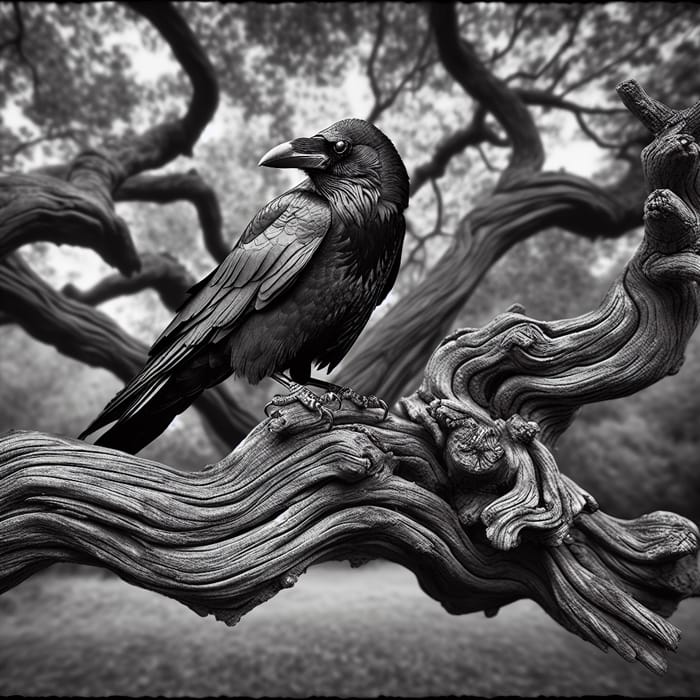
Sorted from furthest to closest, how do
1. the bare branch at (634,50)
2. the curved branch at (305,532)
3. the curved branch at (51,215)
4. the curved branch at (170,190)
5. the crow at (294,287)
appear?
the bare branch at (634,50)
the curved branch at (170,190)
the curved branch at (51,215)
the crow at (294,287)
the curved branch at (305,532)

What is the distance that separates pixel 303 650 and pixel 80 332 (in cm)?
246

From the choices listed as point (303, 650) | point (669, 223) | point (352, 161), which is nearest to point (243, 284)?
point (352, 161)

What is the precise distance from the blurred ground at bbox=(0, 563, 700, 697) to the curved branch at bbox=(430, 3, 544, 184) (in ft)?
10.6

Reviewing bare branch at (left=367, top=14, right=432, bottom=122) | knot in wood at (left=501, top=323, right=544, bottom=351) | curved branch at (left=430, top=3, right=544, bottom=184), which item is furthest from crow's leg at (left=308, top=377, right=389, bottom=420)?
bare branch at (left=367, top=14, right=432, bottom=122)

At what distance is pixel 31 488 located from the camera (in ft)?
4.81

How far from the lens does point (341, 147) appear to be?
5.50ft

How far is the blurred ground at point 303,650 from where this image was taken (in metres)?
3.27

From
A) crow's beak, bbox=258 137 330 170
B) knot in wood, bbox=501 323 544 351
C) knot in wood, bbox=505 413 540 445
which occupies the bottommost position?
knot in wood, bbox=505 413 540 445

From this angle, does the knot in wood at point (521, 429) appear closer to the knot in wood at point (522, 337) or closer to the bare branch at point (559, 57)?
the knot in wood at point (522, 337)

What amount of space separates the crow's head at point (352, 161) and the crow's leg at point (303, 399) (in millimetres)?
610

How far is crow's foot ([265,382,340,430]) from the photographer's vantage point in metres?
1.67

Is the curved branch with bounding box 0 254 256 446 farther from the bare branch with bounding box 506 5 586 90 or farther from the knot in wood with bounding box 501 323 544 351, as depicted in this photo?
the bare branch with bounding box 506 5 586 90

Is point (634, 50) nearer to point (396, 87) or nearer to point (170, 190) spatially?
point (396, 87)

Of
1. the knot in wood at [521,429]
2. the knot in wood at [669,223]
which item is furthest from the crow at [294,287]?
the knot in wood at [669,223]
